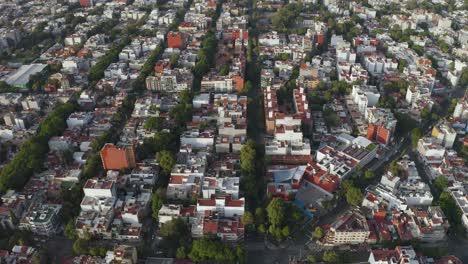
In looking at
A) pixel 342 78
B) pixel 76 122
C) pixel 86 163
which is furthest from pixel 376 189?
pixel 76 122

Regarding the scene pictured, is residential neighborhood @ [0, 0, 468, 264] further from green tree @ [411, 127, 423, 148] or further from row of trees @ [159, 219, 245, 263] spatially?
green tree @ [411, 127, 423, 148]

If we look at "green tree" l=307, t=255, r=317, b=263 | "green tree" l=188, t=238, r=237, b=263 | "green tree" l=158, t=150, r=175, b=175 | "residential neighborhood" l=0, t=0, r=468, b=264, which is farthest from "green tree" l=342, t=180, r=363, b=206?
"green tree" l=158, t=150, r=175, b=175

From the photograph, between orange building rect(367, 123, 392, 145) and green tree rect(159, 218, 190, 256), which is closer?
green tree rect(159, 218, 190, 256)

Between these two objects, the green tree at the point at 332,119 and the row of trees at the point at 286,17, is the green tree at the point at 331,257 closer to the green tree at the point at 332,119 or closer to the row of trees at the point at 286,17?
the green tree at the point at 332,119

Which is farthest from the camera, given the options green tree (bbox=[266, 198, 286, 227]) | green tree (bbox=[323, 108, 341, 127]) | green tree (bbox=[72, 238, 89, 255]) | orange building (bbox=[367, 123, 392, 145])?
green tree (bbox=[323, 108, 341, 127])

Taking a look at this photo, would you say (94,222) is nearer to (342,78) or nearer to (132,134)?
(132,134)

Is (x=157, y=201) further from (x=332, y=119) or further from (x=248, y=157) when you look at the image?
(x=332, y=119)
